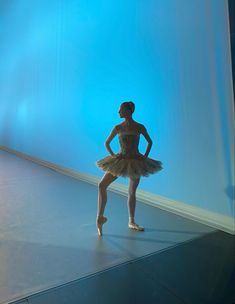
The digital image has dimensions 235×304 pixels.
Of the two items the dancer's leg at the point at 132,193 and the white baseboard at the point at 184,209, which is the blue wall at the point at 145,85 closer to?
the white baseboard at the point at 184,209

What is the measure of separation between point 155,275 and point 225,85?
4.01ft

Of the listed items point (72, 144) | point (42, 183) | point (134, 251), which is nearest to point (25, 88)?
point (72, 144)

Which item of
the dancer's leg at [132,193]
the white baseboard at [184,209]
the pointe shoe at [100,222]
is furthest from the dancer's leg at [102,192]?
the white baseboard at [184,209]

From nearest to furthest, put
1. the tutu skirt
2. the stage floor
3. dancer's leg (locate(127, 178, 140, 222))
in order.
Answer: the stage floor < the tutu skirt < dancer's leg (locate(127, 178, 140, 222))

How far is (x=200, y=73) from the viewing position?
1.99m

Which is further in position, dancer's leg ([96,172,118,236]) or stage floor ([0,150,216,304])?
dancer's leg ([96,172,118,236])

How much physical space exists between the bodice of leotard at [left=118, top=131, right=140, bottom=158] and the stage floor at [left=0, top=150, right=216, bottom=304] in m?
0.55

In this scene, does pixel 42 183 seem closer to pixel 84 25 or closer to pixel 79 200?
pixel 79 200

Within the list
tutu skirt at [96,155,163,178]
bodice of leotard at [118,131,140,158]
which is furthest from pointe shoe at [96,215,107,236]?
bodice of leotard at [118,131,140,158]

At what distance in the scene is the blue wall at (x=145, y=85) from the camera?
6.31 feet

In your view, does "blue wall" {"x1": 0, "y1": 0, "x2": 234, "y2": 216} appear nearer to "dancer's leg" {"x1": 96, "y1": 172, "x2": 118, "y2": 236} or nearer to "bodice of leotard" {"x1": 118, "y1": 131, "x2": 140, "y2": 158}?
"bodice of leotard" {"x1": 118, "y1": 131, "x2": 140, "y2": 158}

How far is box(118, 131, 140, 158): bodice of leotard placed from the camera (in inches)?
68.7

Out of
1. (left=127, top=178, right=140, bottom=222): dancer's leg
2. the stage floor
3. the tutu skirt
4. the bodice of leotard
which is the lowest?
the stage floor

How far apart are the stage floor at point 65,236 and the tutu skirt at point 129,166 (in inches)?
17.1
